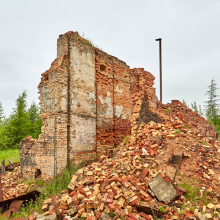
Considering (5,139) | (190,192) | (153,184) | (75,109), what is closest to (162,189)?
(153,184)

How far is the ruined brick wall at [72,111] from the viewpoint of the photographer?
682cm

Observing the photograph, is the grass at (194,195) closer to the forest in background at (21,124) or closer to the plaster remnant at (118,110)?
the plaster remnant at (118,110)

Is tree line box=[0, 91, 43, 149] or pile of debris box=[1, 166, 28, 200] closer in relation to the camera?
pile of debris box=[1, 166, 28, 200]

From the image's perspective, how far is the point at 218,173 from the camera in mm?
5090

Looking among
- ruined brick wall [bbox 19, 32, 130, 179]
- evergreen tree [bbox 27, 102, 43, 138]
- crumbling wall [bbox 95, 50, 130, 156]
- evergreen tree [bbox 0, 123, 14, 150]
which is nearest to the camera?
ruined brick wall [bbox 19, 32, 130, 179]

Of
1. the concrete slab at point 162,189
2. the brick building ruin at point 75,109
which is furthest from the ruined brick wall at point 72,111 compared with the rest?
the concrete slab at point 162,189

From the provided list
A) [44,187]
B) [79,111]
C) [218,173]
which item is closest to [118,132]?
[79,111]

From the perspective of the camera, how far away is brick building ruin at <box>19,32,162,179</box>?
6832mm

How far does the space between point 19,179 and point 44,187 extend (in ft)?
5.91

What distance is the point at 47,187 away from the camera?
6305mm

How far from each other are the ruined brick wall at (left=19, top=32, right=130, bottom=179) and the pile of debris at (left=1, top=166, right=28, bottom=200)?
49 centimetres

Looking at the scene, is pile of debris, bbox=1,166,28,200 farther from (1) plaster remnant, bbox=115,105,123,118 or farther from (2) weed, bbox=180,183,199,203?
(2) weed, bbox=180,183,199,203

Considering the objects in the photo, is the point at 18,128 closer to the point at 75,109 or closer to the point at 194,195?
the point at 75,109

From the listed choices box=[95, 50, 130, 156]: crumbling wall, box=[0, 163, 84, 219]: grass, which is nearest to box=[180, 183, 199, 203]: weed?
box=[0, 163, 84, 219]: grass
